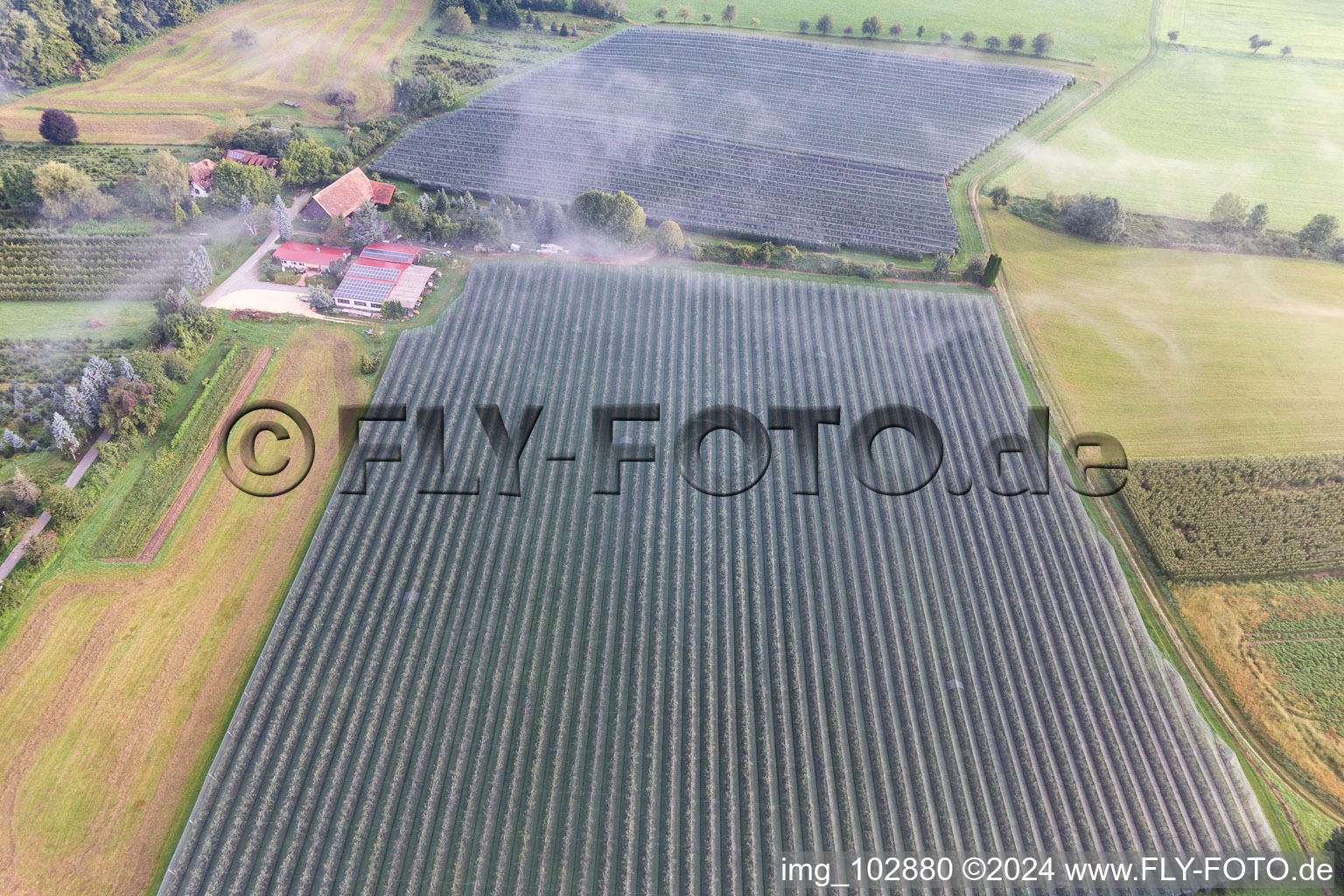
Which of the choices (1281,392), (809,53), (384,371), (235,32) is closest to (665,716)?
(384,371)

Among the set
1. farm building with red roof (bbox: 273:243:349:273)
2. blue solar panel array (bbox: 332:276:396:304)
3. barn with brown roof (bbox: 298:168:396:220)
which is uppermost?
barn with brown roof (bbox: 298:168:396:220)

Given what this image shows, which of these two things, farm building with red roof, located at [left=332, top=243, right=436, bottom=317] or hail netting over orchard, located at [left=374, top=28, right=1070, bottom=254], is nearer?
farm building with red roof, located at [left=332, top=243, right=436, bottom=317]

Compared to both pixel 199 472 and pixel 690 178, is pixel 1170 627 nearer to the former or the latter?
pixel 690 178

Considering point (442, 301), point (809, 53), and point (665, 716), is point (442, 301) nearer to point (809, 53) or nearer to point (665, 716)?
point (665, 716)

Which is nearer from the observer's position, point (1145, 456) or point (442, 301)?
point (1145, 456)

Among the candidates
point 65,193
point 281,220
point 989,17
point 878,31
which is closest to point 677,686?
point 281,220

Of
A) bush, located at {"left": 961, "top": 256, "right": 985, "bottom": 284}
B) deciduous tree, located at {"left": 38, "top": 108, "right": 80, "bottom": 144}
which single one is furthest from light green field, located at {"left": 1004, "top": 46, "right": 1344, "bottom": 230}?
deciduous tree, located at {"left": 38, "top": 108, "right": 80, "bottom": 144}

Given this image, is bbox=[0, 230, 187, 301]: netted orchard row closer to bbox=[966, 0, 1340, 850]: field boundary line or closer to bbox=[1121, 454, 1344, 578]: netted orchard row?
bbox=[966, 0, 1340, 850]: field boundary line

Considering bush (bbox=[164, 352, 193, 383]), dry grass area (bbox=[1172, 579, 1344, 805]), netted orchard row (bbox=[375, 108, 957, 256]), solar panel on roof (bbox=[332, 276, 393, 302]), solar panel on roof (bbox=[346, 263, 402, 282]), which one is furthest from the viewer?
netted orchard row (bbox=[375, 108, 957, 256])
